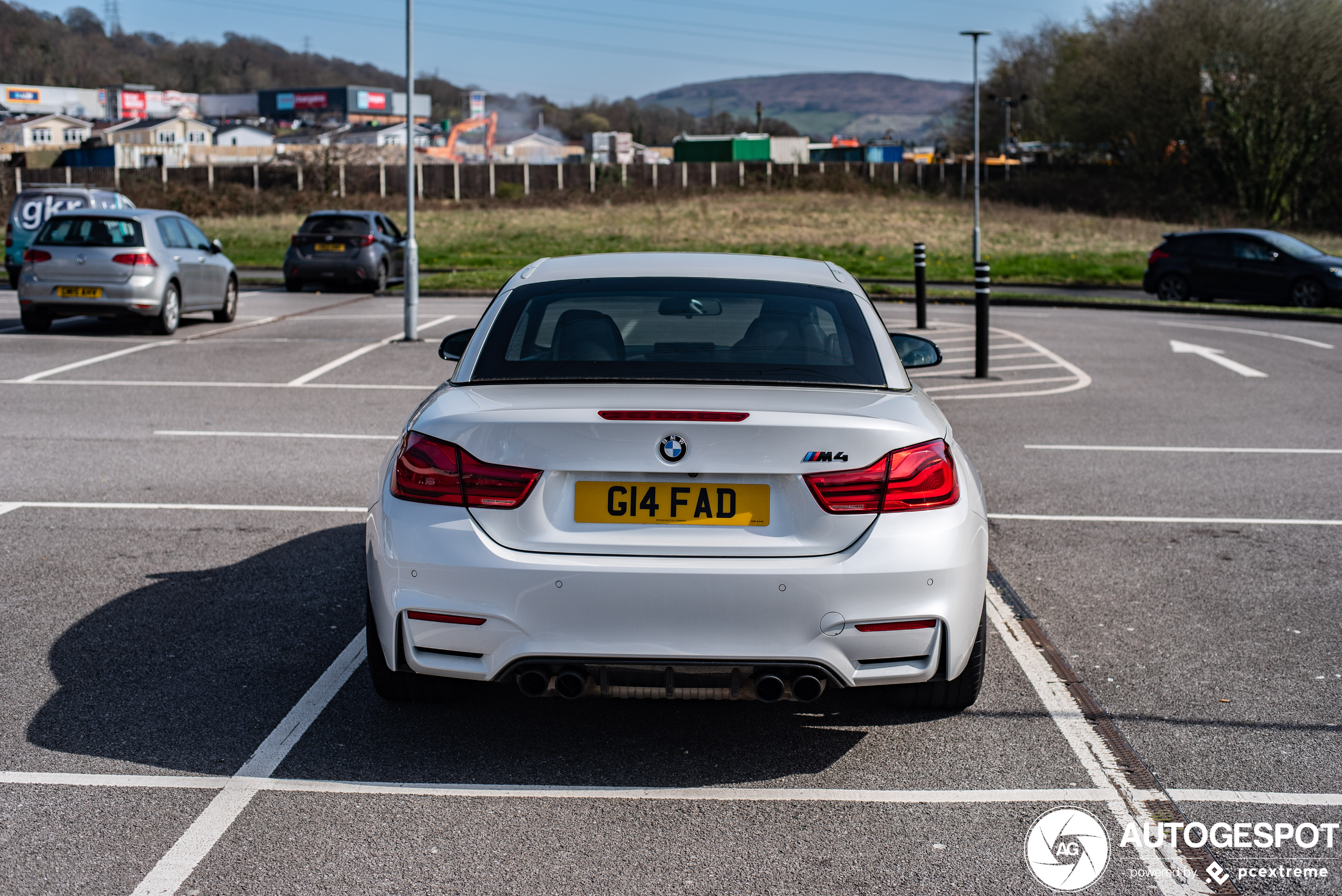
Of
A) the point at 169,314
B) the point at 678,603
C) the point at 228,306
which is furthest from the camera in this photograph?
the point at 228,306

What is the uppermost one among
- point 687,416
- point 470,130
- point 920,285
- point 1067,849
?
point 470,130

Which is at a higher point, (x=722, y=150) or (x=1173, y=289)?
(x=722, y=150)

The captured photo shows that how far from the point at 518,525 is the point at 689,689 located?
0.66 m

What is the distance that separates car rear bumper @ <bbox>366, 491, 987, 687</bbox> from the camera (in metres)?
3.51

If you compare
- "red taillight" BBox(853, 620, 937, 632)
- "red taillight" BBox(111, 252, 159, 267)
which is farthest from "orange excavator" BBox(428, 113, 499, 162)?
"red taillight" BBox(853, 620, 937, 632)

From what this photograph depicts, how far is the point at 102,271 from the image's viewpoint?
15789mm

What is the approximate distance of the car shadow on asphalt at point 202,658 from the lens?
405 cm

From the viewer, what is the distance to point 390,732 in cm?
414

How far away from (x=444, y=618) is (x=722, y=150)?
98985 millimetres

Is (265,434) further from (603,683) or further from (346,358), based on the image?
(603,683)

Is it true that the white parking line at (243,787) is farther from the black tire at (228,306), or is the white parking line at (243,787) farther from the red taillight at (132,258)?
the black tire at (228,306)

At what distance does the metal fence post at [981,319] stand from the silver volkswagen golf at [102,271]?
9.98 m

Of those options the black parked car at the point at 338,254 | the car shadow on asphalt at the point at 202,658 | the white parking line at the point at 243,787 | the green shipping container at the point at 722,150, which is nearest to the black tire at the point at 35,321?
the black parked car at the point at 338,254

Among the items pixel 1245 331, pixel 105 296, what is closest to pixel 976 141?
pixel 1245 331
